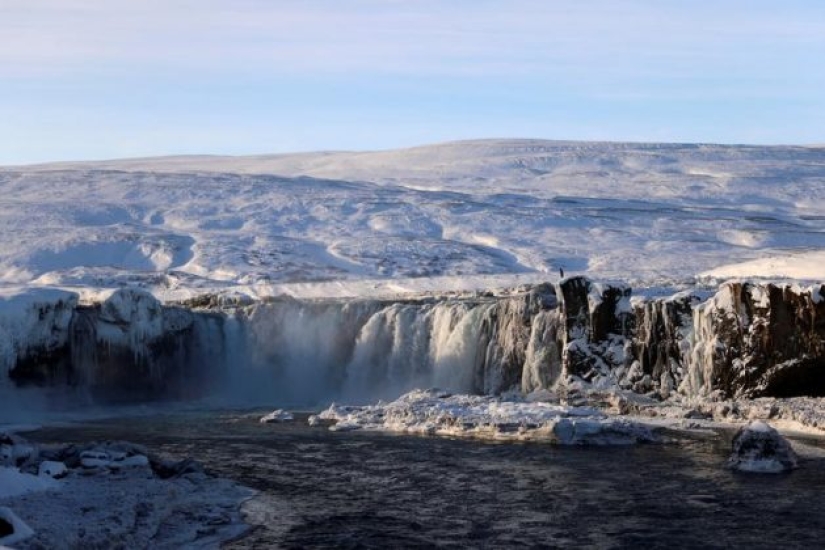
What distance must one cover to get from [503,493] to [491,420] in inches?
451

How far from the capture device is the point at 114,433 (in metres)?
44.3

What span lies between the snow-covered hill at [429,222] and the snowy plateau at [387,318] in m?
0.51

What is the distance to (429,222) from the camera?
12319cm

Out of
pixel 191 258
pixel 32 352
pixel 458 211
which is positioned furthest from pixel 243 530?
pixel 458 211

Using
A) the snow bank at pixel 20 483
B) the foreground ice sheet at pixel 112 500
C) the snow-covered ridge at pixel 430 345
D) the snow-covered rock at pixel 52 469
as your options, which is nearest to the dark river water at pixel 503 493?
the foreground ice sheet at pixel 112 500

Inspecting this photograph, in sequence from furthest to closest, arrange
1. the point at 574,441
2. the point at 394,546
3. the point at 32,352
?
the point at 32,352 < the point at 574,441 < the point at 394,546

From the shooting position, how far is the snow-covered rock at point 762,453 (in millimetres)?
32500

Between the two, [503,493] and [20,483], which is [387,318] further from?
[20,483]

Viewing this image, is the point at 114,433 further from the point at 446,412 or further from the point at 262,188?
the point at 262,188

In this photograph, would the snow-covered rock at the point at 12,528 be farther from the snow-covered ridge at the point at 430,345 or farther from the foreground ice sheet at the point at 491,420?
the snow-covered ridge at the point at 430,345

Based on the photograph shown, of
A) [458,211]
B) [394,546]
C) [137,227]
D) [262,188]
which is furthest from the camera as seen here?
[262,188]

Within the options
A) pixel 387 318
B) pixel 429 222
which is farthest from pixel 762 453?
pixel 429 222

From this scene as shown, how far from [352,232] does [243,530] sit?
3695 inches

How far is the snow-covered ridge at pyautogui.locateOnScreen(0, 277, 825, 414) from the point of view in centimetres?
4450
